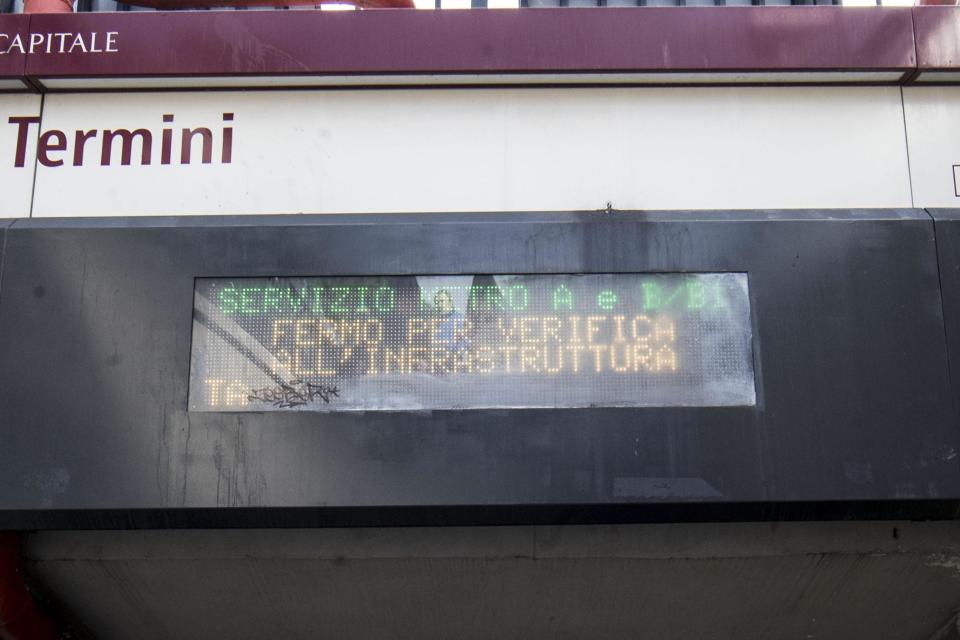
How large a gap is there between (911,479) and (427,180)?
202cm

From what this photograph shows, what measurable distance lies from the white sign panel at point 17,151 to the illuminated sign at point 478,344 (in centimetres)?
95

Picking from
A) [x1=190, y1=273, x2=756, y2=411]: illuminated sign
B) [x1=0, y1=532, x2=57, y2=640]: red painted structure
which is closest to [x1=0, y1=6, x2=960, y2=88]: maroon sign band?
[x1=190, y1=273, x2=756, y2=411]: illuminated sign

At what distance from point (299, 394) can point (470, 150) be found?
1.14 metres

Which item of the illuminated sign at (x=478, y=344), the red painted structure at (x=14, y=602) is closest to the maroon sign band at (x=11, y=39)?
the illuminated sign at (x=478, y=344)

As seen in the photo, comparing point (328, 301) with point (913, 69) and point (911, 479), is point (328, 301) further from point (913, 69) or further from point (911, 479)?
point (913, 69)

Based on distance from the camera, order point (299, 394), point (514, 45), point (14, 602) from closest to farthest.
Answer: point (299, 394) < point (14, 602) < point (514, 45)

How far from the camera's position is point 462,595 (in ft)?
11.2

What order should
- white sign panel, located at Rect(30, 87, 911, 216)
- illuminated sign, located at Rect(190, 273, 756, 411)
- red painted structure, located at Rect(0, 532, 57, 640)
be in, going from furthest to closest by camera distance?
white sign panel, located at Rect(30, 87, 911, 216)
red painted structure, located at Rect(0, 532, 57, 640)
illuminated sign, located at Rect(190, 273, 756, 411)

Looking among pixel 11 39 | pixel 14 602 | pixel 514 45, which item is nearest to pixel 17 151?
pixel 11 39

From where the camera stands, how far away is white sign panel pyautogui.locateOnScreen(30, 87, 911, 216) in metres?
3.37

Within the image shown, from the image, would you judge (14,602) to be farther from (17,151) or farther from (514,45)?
(514,45)

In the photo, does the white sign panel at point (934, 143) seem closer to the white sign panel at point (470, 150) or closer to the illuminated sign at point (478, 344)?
the white sign panel at point (470, 150)

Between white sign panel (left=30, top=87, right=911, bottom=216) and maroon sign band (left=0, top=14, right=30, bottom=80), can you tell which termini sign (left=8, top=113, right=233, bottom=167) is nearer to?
white sign panel (left=30, top=87, right=911, bottom=216)

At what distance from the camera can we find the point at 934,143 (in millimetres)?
3432
